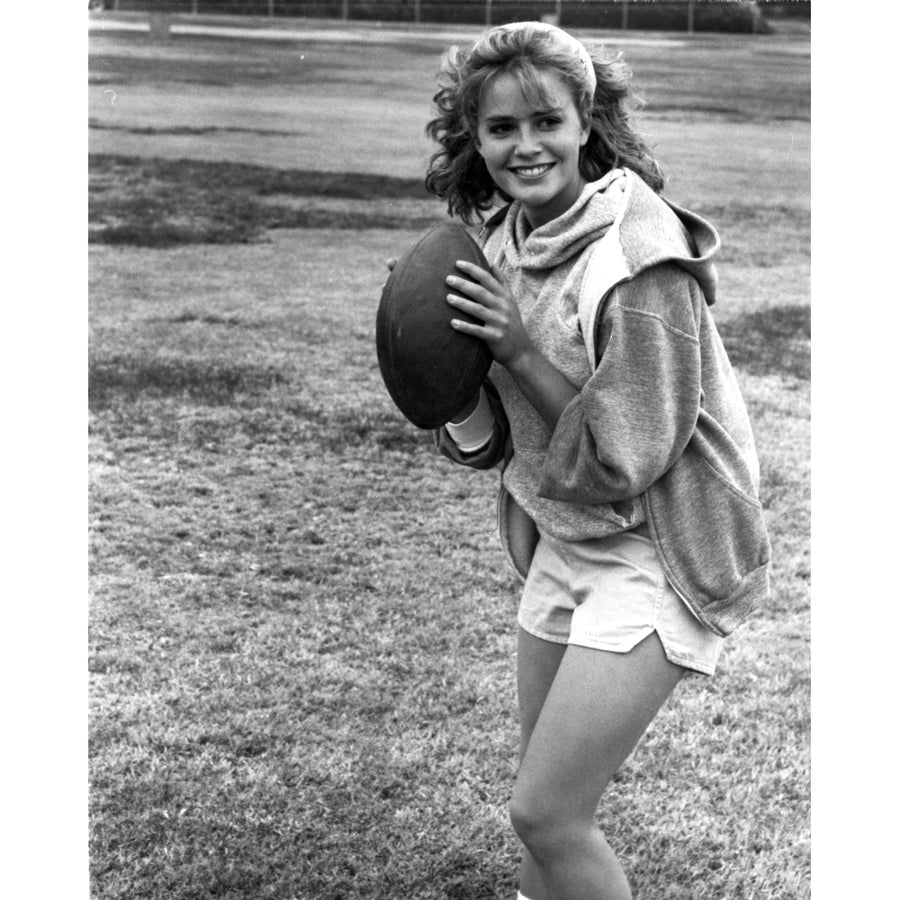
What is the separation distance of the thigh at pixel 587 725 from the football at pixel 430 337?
0.55 m

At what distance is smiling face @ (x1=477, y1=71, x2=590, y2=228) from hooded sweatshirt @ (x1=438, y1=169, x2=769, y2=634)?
0.22ft

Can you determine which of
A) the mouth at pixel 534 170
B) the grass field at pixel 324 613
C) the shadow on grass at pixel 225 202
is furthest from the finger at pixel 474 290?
the shadow on grass at pixel 225 202

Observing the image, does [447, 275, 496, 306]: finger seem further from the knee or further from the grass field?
the grass field

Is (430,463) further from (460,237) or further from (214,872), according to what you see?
(460,237)

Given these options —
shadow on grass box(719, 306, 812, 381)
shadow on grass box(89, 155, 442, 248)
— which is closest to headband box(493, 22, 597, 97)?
shadow on grass box(719, 306, 812, 381)

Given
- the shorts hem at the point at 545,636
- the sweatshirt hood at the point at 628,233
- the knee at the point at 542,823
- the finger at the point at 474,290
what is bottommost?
the knee at the point at 542,823

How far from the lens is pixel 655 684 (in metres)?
2.41

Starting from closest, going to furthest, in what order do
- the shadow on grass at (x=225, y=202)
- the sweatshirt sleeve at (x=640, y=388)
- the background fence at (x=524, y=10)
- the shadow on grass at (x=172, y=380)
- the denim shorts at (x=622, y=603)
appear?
the sweatshirt sleeve at (x=640, y=388) → the denim shorts at (x=622, y=603) → the shadow on grass at (x=172, y=380) → the background fence at (x=524, y=10) → the shadow on grass at (x=225, y=202)

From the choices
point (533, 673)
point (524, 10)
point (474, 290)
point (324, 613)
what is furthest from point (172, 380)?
point (474, 290)

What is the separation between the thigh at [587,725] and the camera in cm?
235

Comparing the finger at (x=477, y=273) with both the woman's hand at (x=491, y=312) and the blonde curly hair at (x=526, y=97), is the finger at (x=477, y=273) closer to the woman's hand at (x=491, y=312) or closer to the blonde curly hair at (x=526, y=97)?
the woman's hand at (x=491, y=312)

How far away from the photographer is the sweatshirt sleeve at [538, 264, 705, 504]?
7.57 feet

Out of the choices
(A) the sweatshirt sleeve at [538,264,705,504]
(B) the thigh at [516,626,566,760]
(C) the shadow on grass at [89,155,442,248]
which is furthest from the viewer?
(C) the shadow on grass at [89,155,442,248]
